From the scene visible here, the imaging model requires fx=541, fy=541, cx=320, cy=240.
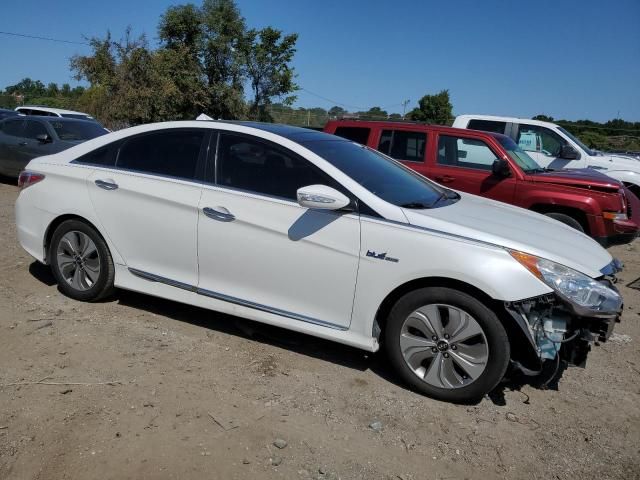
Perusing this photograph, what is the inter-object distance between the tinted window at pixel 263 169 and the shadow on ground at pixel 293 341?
1165mm

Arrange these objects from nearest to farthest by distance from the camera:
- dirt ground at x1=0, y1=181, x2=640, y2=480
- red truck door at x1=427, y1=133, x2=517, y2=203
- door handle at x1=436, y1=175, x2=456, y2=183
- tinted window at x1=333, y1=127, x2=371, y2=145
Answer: dirt ground at x1=0, y1=181, x2=640, y2=480 → red truck door at x1=427, y1=133, x2=517, y2=203 → door handle at x1=436, y1=175, x2=456, y2=183 → tinted window at x1=333, y1=127, x2=371, y2=145

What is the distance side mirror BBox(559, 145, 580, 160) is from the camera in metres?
10.3

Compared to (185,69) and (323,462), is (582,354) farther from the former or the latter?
(185,69)

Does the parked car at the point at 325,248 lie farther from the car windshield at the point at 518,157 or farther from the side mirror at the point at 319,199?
the car windshield at the point at 518,157

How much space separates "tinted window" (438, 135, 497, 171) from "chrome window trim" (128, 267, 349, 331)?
4.76 m

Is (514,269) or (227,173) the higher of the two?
(227,173)

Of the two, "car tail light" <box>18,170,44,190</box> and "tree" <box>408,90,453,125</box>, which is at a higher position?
"tree" <box>408,90,453,125</box>

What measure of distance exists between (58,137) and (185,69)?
76.7 feet

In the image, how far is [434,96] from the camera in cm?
5597

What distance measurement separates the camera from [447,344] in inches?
130

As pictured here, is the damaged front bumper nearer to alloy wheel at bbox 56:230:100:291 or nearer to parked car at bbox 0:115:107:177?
alloy wheel at bbox 56:230:100:291

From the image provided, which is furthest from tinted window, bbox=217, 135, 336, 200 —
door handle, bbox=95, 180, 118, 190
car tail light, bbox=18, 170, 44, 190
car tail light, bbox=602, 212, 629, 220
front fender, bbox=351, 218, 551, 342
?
car tail light, bbox=602, 212, 629, 220

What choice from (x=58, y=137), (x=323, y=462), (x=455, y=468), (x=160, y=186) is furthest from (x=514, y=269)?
(x=58, y=137)

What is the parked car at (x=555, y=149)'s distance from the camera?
10391 mm
